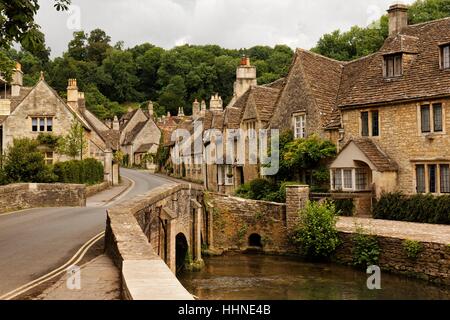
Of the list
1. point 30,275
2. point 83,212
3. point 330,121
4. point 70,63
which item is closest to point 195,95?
point 70,63

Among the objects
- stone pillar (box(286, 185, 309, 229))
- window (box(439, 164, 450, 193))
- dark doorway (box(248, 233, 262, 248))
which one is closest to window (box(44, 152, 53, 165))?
dark doorway (box(248, 233, 262, 248))

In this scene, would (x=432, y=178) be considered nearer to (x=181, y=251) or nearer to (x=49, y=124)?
(x=181, y=251)

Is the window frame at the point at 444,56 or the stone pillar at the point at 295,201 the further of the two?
the window frame at the point at 444,56

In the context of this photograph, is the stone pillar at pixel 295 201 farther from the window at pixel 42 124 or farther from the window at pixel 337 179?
the window at pixel 42 124

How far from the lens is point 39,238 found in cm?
1761

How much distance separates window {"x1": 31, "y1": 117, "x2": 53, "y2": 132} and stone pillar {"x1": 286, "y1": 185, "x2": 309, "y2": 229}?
25063 mm

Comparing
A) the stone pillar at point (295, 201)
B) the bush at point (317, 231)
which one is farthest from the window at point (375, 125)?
the bush at point (317, 231)

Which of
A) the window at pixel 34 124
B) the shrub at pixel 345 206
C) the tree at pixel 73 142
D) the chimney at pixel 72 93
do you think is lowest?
the shrub at pixel 345 206

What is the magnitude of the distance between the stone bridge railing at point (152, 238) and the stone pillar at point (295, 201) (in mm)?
4591

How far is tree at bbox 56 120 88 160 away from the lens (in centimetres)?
4553

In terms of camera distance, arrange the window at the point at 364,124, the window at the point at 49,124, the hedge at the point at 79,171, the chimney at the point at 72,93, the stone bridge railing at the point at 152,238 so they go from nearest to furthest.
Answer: the stone bridge railing at the point at 152,238 < the window at the point at 364,124 < the hedge at the point at 79,171 < the window at the point at 49,124 < the chimney at the point at 72,93

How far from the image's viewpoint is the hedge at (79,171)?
38969mm

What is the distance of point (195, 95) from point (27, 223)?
11510cm
